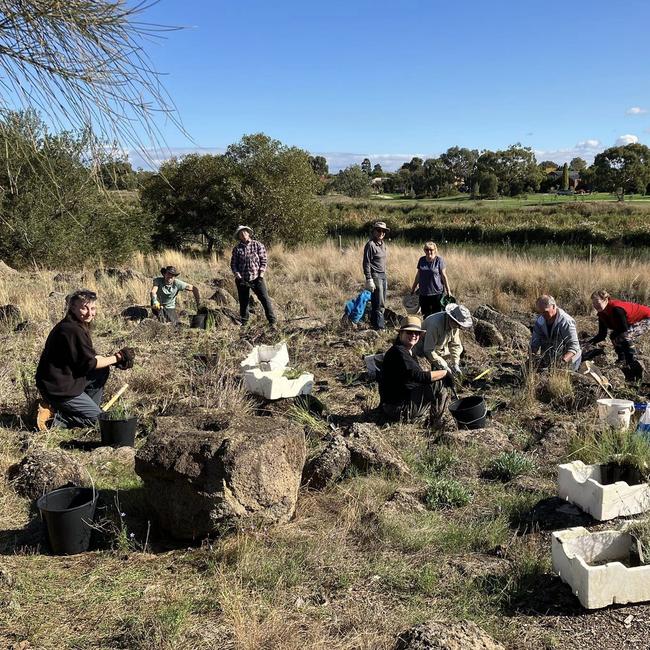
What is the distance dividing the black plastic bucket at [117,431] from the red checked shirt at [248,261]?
4.55 m

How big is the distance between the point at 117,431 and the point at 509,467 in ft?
9.82

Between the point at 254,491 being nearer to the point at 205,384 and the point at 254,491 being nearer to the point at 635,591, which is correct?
the point at 635,591

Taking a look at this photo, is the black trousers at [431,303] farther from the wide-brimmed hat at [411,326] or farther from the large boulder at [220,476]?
the large boulder at [220,476]

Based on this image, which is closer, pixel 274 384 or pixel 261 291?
pixel 274 384

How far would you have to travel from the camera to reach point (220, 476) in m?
3.51

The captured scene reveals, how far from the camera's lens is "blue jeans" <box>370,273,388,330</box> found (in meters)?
9.27

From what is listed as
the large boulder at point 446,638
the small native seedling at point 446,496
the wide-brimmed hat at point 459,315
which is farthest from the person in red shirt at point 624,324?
the large boulder at point 446,638

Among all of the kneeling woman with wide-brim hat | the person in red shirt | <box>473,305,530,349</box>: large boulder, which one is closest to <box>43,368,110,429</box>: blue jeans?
the kneeling woman with wide-brim hat

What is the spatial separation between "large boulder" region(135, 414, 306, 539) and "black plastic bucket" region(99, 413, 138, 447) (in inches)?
49.0

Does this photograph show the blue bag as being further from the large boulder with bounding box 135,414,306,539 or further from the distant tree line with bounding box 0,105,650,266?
the large boulder with bounding box 135,414,306,539

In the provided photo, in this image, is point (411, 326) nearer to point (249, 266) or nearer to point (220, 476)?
point (220, 476)

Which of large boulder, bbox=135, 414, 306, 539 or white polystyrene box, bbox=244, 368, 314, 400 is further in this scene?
white polystyrene box, bbox=244, 368, 314, 400

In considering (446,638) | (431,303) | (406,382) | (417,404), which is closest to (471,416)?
(417,404)

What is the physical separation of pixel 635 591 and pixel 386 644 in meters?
1.27
